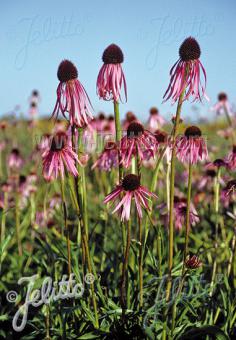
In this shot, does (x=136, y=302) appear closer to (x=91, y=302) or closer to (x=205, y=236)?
(x=91, y=302)

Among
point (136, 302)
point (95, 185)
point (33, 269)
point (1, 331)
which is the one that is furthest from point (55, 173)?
point (95, 185)

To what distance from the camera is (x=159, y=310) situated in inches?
82.7

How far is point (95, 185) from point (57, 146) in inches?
112

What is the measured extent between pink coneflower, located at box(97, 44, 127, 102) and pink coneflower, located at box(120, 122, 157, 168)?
0.64 feet

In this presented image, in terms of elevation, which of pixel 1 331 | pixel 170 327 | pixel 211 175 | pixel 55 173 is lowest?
pixel 1 331

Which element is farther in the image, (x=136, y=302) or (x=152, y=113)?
(x=152, y=113)

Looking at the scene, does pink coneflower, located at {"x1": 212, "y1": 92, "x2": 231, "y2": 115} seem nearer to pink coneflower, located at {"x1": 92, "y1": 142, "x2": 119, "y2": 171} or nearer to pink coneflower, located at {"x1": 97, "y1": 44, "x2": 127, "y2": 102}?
pink coneflower, located at {"x1": 92, "y1": 142, "x2": 119, "y2": 171}

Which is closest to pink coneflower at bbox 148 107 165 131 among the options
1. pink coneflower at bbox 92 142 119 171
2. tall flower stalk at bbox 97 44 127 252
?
pink coneflower at bbox 92 142 119 171

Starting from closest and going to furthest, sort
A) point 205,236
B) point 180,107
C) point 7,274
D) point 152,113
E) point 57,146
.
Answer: point 180,107, point 57,146, point 7,274, point 205,236, point 152,113

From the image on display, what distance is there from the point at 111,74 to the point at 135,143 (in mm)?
317

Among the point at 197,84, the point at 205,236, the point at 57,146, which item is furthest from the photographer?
the point at 205,236

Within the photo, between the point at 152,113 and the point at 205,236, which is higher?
the point at 152,113

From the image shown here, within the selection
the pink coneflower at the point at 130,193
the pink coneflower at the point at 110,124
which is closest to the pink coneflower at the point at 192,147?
the pink coneflower at the point at 130,193

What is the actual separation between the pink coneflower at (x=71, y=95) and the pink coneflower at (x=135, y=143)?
24cm
